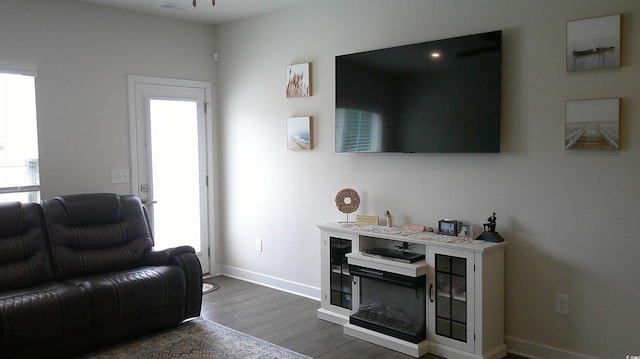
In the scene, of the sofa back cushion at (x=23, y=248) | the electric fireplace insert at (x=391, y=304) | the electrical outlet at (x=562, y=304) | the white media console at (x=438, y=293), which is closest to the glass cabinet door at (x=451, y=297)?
the white media console at (x=438, y=293)

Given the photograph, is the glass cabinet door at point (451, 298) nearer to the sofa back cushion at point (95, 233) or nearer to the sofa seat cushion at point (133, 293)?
the sofa seat cushion at point (133, 293)

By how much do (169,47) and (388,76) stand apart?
2.50 meters

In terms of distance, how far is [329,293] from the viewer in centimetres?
415

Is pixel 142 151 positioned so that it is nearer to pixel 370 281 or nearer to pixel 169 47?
pixel 169 47

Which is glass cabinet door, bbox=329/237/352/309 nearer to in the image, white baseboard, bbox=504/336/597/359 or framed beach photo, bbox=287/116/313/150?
framed beach photo, bbox=287/116/313/150

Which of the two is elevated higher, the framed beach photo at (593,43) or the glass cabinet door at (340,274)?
the framed beach photo at (593,43)

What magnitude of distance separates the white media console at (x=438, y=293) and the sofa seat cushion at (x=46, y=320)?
1.89 meters

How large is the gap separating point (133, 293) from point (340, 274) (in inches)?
62.4

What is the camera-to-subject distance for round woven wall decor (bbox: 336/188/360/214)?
419 cm

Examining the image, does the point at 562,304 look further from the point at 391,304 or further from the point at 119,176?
the point at 119,176

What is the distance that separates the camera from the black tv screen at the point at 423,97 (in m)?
3.39

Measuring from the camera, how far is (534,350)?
3.32m

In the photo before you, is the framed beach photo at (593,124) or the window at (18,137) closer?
the framed beach photo at (593,124)

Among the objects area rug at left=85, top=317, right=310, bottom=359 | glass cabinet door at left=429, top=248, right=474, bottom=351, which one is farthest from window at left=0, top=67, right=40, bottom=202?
glass cabinet door at left=429, top=248, right=474, bottom=351
